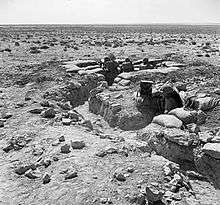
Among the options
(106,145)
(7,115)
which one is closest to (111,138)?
(106,145)

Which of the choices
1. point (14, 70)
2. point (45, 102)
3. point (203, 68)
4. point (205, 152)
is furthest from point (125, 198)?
point (14, 70)

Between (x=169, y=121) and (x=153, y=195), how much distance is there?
3.99 metres

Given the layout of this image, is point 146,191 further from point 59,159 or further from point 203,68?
point 203,68

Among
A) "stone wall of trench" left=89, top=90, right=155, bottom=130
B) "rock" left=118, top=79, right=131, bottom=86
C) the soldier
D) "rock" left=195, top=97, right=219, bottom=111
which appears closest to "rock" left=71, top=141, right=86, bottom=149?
"stone wall of trench" left=89, top=90, right=155, bottom=130

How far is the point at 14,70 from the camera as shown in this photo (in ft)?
60.8

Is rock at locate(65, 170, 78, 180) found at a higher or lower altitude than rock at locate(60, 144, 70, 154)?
lower

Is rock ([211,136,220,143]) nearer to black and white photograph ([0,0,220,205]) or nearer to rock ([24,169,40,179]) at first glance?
black and white photograph ([0,0,220,205])

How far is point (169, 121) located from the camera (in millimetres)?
9703

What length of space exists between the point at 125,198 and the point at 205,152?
2852 millimetres

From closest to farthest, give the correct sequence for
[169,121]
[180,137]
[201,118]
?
[180,137]
[169,121]
[201,118]

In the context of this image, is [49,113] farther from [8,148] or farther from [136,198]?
[136,198]

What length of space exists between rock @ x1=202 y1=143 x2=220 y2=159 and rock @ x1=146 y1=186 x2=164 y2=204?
93.2 inches

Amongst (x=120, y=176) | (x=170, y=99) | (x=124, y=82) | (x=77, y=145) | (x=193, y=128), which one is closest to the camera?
(x=120, y=176)

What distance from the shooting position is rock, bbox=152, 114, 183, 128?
955cm
